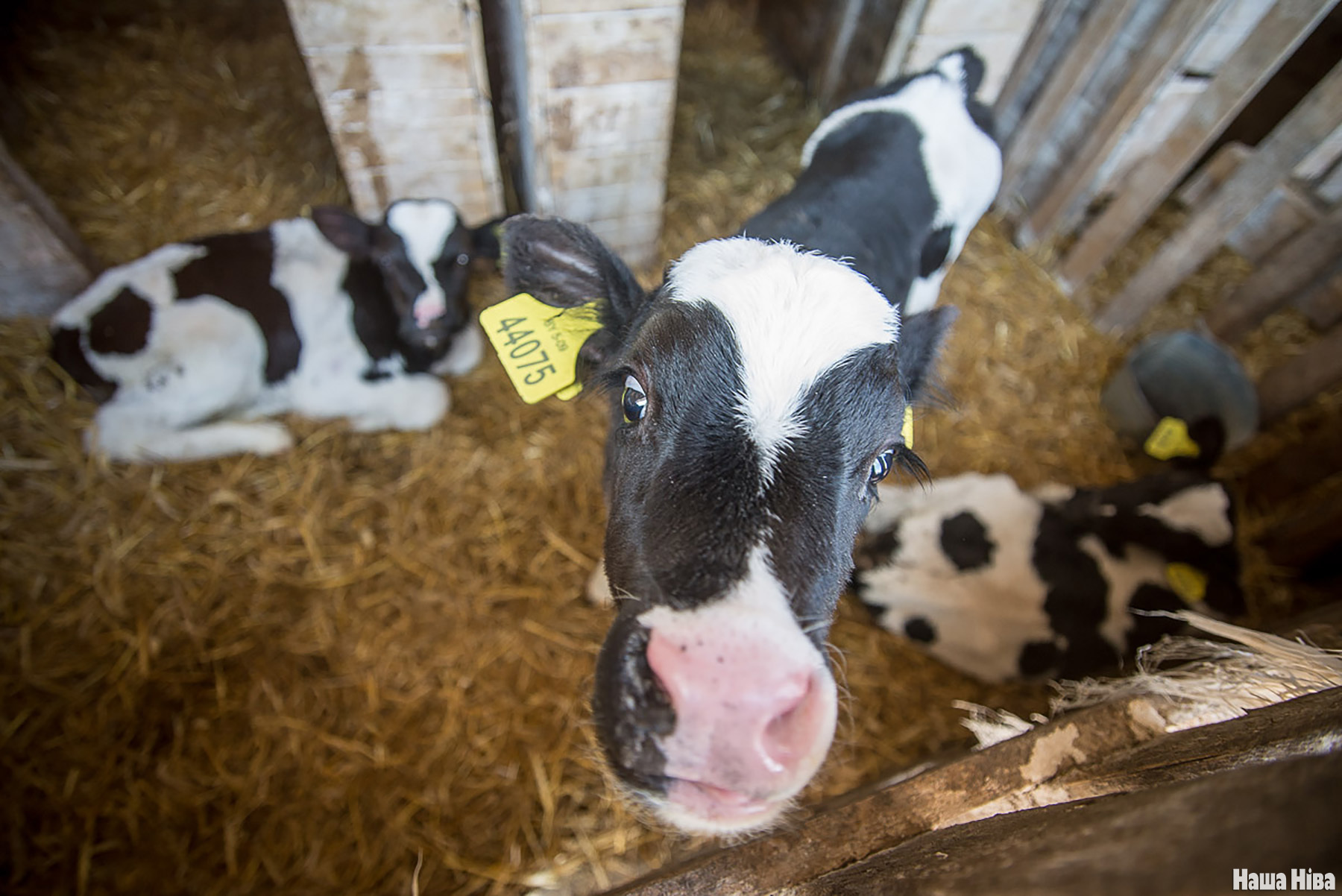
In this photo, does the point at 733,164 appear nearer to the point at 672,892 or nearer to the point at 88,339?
the point at 88,339

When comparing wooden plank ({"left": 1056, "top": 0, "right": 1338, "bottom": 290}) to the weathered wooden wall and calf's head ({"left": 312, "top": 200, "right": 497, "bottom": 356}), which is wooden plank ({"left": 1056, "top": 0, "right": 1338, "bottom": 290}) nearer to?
the weathered wooden wall

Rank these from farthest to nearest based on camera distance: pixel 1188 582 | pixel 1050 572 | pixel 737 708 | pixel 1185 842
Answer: pixel 1050 572, pixel 1188 582, pixel 737 708, pixel 1185 842

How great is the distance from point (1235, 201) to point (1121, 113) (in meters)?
0.75

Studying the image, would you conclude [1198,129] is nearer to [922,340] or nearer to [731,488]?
[922,340]

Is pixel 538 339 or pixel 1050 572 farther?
pixel 1050 572

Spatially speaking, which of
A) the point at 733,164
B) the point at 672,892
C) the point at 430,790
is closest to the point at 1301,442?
the point at 733,164

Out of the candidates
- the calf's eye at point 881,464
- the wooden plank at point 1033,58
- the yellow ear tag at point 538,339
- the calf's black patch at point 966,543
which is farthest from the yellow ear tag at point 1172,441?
the yellow ear tag at point 538,339

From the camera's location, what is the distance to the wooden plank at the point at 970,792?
1.16 metres

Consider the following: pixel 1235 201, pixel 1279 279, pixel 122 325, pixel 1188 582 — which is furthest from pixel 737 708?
pixel 1279 279

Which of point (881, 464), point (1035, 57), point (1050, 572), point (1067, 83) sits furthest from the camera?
point (1035, 57)

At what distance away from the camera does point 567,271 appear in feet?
6.04

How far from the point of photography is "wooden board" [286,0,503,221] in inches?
95.3

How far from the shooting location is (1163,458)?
3287mm

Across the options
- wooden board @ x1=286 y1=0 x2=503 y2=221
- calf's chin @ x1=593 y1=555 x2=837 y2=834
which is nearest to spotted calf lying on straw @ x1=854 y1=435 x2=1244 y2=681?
calf's chin @ x1=593 y1=555 x2=837 y2=834
